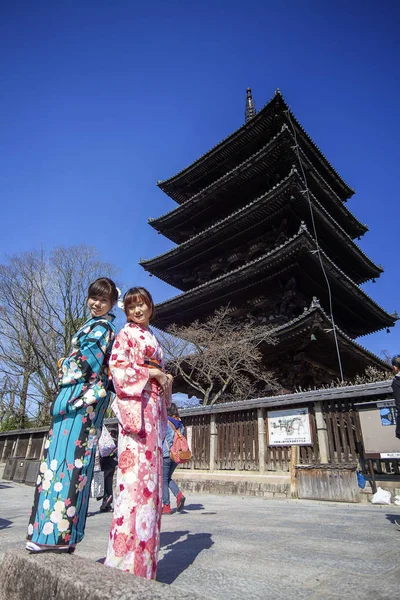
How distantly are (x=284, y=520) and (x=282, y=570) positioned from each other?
2.14m

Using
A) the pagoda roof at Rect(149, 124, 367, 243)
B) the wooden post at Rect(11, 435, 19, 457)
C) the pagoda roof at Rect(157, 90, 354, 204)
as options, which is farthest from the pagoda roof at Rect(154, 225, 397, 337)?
the wooden post at Rect(11, 435, 19, 457)

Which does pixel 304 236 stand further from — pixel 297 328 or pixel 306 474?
pixel 306 474

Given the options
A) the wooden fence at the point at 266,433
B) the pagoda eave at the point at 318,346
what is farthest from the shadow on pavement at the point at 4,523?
the pagoda eave at the point at 318,346

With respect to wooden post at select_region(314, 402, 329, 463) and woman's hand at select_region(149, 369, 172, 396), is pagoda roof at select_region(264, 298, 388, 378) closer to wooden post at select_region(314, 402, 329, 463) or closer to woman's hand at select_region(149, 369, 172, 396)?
wooden post at select_region(314, 402, 329, 463)

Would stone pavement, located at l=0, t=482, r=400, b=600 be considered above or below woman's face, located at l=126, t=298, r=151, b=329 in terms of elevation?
below

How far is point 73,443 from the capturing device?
1.73m

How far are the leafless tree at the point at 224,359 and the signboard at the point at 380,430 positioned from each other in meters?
4.52

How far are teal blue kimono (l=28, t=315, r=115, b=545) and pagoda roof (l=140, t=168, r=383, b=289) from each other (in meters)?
11.6

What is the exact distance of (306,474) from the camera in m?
6.46

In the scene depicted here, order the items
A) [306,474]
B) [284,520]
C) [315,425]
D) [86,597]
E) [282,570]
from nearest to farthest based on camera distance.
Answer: [86,597] < [282,570] < [284,520] < [306,474] < [315,425]

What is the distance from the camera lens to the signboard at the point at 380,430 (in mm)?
6086

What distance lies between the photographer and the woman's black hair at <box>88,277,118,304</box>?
2170 mm

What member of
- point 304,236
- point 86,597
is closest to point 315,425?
point 304,236

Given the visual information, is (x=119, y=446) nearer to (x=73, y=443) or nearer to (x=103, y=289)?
(x=73, y=443)
